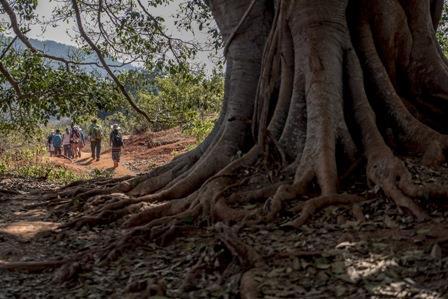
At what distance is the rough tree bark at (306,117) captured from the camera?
4938 mm

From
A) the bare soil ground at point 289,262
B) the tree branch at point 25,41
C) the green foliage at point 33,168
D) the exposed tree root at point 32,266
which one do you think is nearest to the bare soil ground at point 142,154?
the green foliage at point 33,168

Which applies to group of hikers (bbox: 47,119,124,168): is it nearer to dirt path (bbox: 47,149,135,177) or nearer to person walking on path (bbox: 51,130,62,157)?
person walking on path (bbox: 51,130,62,157)

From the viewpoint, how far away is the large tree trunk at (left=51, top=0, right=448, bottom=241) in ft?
16.4

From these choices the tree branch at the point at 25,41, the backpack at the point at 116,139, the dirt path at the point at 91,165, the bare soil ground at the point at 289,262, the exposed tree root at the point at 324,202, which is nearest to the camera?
the bare soil ground at the point at 289,262

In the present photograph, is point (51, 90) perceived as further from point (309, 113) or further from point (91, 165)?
point (91, 165)

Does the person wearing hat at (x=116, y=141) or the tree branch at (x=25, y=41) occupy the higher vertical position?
the tree branch at (x=25, y=41)

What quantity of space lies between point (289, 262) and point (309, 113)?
2338mm

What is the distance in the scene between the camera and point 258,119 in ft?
20.6

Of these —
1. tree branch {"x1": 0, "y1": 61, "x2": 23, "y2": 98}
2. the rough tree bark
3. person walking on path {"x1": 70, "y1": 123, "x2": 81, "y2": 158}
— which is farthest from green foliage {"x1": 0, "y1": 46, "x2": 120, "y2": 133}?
person walking on path {"x1": 70, "y1": 123, "x2": 81, "y2": 158}

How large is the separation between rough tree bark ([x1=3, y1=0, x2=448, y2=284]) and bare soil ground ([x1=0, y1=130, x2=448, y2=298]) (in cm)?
22

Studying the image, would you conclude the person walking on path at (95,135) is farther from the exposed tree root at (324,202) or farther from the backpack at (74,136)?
the exposed tree root at (324,202)

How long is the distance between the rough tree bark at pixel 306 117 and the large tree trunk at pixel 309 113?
0.01 m

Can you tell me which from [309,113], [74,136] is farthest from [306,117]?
[74,136]

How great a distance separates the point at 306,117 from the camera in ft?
18.8
